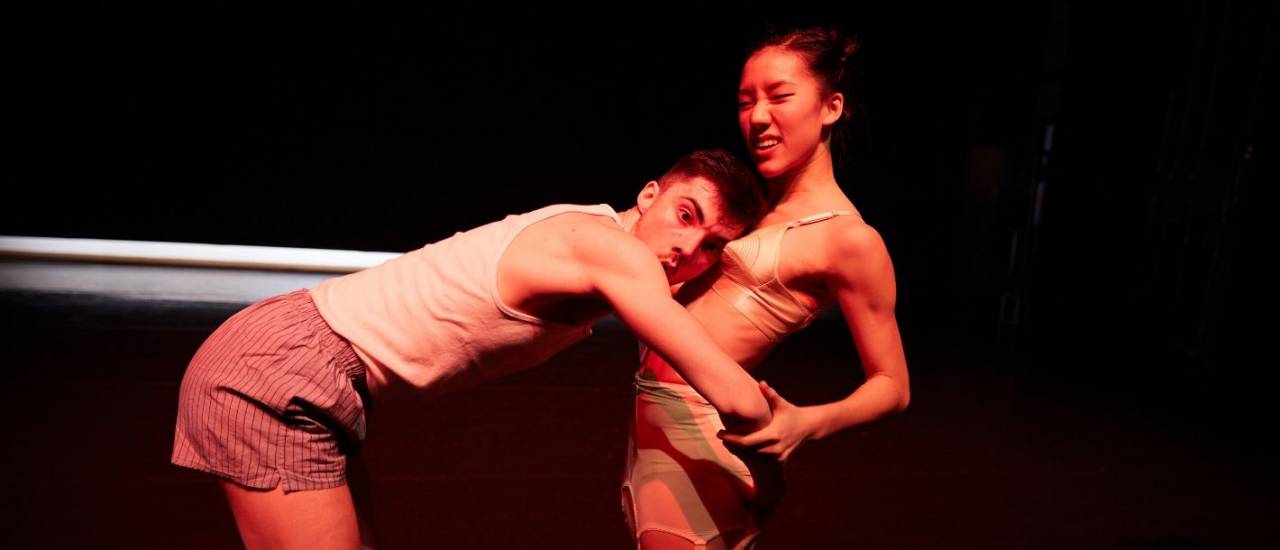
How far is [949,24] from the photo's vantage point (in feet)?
19.3

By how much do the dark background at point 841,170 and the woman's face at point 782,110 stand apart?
9.07 ft

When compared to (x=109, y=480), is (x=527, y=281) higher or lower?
higher

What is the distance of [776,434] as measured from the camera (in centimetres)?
125

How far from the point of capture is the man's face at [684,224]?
1387 millimetres

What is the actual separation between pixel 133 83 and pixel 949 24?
5.48 m

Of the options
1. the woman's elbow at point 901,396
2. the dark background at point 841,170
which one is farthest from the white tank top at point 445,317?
the dark background at point 841,170

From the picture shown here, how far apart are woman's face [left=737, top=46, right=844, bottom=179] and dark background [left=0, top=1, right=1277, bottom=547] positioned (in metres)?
2.76

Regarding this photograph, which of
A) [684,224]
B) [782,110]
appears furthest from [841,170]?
[684,224]

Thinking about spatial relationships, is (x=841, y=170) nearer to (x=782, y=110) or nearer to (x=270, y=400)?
(x=782, y=110)

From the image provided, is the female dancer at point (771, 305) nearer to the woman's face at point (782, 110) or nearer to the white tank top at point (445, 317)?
the woman's face at point (782, 110)

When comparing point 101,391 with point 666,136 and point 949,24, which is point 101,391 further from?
point 949,24

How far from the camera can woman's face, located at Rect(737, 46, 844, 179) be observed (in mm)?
1523

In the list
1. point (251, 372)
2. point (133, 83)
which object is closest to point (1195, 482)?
point (251, 372)

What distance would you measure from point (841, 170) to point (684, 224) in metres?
4.61
